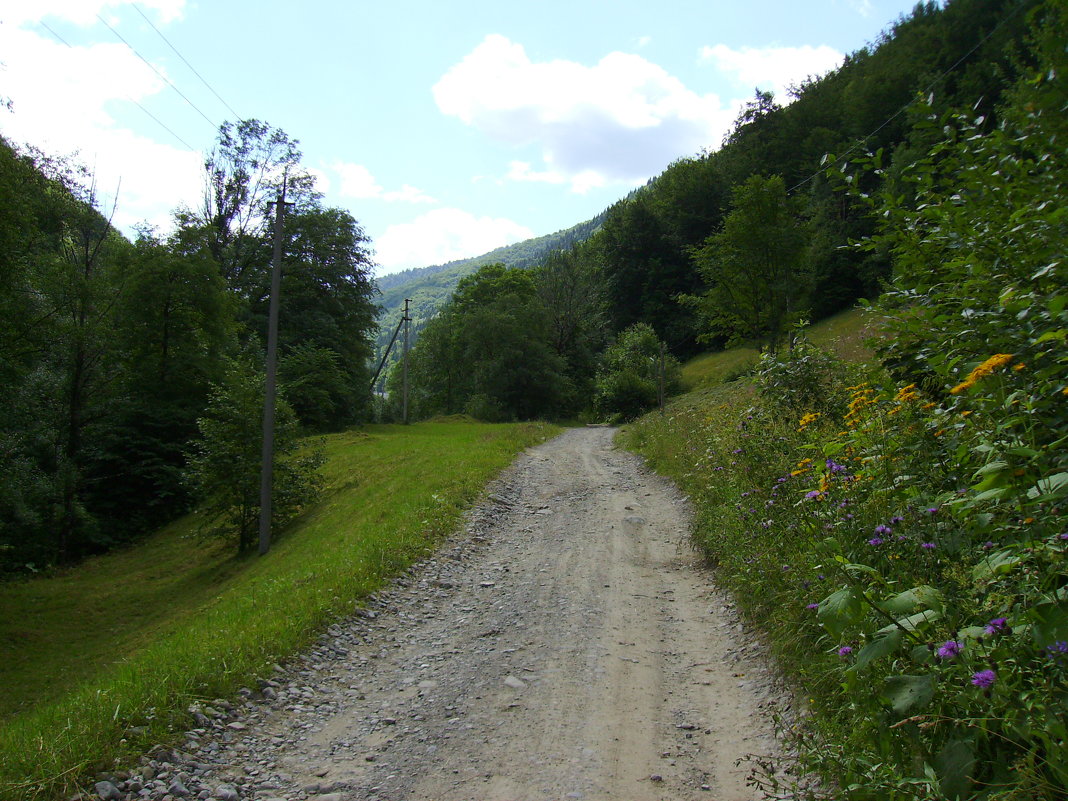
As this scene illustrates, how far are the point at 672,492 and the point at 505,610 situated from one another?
6.89 meters

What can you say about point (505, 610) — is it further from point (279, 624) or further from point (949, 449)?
point (949, 449)

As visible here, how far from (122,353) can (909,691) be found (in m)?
32.3

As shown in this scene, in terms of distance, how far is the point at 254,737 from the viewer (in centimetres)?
452

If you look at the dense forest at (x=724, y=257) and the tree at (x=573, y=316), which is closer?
the dense forest at (x=724, y=257)

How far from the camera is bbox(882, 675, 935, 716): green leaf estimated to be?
225cm

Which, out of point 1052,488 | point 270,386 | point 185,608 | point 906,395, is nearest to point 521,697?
point 906,395

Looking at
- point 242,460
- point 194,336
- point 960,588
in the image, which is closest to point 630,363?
point 194,336

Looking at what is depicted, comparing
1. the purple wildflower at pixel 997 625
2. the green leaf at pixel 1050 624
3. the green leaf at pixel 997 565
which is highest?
the green leaf at pixel 997 565

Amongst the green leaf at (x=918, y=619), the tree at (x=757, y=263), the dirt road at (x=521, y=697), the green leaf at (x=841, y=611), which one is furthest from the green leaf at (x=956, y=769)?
the tree at (x=757, y=263)

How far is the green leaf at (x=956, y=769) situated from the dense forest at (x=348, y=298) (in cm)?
359

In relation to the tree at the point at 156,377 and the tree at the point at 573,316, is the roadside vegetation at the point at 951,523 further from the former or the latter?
the tree at the point at 573,316

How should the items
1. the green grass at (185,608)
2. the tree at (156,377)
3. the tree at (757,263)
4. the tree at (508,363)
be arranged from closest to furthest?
the green grass at (185,608) < the tree at (156,377) < the tree at (757,263) < the tree at (508,363)

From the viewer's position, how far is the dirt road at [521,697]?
384cm

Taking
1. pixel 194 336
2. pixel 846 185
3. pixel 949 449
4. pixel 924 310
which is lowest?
pixel 949 449
